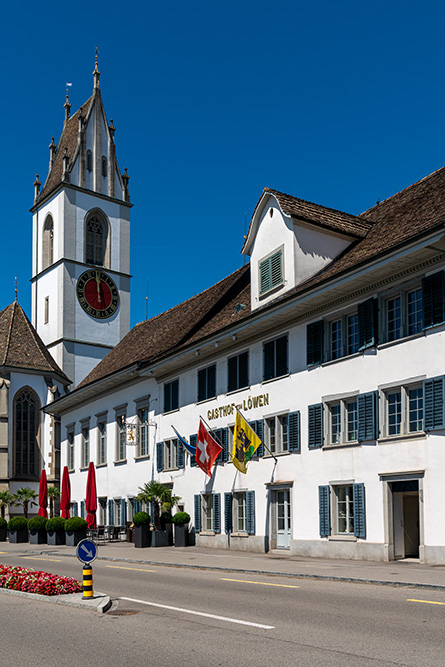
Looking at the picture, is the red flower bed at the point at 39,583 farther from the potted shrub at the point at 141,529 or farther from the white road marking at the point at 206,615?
the potted shrub at the point at 141,529

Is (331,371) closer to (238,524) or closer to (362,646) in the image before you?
(238,524)

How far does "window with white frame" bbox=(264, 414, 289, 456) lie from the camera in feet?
87.8

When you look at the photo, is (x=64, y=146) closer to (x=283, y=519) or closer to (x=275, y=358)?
(x=275, y=358)

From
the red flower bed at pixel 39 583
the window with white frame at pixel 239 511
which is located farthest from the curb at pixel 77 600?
the window with white frame at pixel 239 511

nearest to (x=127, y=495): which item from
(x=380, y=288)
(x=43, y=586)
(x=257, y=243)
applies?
(x=257, y=243)

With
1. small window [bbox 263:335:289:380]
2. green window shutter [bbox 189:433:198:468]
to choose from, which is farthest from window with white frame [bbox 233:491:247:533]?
small window [bbox 263:335:289:380]

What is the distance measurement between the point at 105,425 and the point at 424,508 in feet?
81.0

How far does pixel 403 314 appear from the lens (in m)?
21.4

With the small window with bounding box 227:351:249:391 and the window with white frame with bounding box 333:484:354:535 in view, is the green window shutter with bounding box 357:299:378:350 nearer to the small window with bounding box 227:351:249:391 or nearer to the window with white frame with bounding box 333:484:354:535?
the window with white frame with bounding box 333:484:354:535

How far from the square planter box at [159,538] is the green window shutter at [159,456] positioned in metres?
3.67

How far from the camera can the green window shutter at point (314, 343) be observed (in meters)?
24.8

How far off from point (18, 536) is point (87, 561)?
87.4ft

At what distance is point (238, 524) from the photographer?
29.2 meters

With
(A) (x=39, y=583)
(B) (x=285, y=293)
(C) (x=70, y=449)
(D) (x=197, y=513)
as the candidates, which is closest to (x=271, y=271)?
(B) (x=285, y=293)
